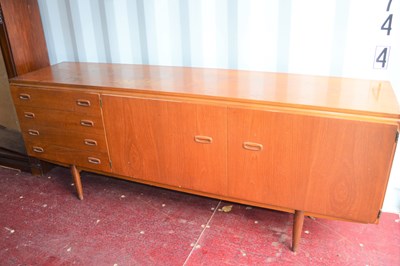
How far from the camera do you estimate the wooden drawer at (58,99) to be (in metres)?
1.88

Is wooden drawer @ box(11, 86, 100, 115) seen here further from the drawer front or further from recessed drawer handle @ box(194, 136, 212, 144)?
recessed drawer handle @ box(194, 136, 212, 144)

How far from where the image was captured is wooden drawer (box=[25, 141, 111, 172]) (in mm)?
2018

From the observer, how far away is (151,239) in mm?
1861

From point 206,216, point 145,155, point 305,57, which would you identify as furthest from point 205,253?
point 305,57

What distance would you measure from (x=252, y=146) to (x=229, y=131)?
0.40 ft

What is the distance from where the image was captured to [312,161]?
4.93 ft

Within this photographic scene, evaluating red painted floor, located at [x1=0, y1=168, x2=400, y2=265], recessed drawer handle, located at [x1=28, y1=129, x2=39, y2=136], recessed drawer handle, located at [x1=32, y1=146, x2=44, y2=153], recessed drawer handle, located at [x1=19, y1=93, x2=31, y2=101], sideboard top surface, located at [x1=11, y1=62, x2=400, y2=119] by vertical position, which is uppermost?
sideboard top surface, located at [x1=11, y1=62, x2=400, y2=119]

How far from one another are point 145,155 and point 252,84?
2.14 feet

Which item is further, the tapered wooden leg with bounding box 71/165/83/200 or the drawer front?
the tapered wooden leg with bounding box 71/165/83/200

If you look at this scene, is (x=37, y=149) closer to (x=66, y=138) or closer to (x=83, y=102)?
(x=66, y=138)

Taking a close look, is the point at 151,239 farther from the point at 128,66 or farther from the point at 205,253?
the point at 128,66

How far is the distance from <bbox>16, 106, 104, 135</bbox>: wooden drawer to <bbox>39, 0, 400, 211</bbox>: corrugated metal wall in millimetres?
554

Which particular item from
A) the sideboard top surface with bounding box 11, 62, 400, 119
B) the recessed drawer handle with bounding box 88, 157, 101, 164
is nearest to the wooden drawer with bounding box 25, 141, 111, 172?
the recessed drawer handle with bounding box 88, 157, 101, 164

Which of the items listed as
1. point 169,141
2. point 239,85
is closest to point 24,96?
point 169,141
